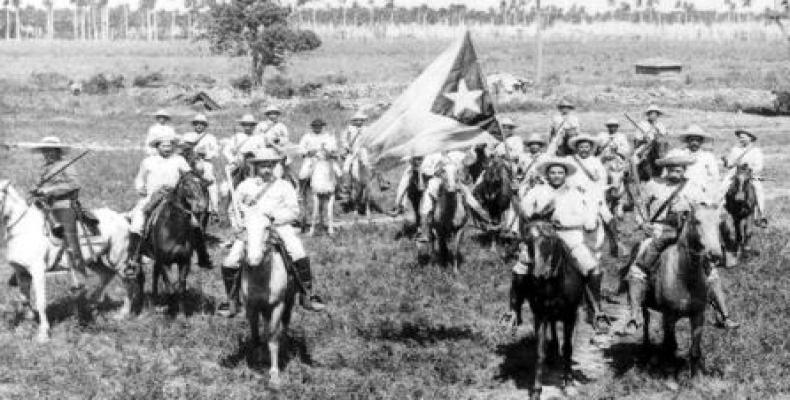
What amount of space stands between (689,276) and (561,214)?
1.68 metres

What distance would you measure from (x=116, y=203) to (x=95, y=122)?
69.3 ft

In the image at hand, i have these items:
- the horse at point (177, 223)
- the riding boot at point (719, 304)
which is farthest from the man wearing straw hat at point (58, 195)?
the riding boot at point (719, 304)

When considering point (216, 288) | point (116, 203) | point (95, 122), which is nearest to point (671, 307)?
point (216, 288)

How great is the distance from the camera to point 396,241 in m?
18.8

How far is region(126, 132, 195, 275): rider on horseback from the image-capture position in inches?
513

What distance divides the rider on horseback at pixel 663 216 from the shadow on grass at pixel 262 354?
4262 mm

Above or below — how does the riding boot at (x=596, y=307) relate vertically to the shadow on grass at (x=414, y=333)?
above

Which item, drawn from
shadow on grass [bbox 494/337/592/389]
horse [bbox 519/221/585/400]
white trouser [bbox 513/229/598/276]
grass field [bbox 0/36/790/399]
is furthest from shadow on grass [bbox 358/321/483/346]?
white trouser [bbox 513/229/598/276]

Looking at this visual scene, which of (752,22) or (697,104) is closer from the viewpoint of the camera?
(697,104)

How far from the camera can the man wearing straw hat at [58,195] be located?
40.3ft

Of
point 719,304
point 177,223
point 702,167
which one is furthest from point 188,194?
point 702,167

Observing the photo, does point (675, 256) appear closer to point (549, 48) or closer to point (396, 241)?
point (396, 241)

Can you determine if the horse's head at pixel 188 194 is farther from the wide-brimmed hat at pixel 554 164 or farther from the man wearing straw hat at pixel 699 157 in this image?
the man wearing straw hat at pixel 699 157

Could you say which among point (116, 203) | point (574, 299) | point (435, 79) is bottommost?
point (116, 203)
